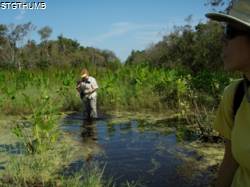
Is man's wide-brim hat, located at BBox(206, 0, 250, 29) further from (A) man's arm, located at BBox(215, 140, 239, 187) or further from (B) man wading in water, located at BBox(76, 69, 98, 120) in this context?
(B) man wading in water, located at BBox(76, 69, 98, 120)

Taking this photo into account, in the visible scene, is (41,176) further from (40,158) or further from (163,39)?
(163,39)

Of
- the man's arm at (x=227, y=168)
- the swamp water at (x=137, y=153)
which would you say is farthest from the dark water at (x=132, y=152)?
the man's arm at (x=227, y=168)

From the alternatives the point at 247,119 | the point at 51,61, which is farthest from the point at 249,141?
the point at 51,61

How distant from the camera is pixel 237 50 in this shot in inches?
61.0

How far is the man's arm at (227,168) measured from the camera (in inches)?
68.3

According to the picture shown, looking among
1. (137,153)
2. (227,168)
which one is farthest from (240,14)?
(137,153)

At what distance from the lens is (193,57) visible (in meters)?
21.4

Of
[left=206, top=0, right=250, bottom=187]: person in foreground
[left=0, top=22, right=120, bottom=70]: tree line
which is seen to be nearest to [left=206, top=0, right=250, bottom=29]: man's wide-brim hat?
[left=206, top=0, right=250, bottom=187]: person in foreground

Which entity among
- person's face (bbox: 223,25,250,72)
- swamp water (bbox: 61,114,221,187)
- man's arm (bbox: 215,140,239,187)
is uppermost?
person's face (bbox: 223,25,250,72)

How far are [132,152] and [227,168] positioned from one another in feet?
21.6

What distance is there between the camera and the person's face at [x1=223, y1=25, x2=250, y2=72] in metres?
1.53

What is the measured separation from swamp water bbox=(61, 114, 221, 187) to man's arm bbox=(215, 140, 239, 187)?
4.42 meters

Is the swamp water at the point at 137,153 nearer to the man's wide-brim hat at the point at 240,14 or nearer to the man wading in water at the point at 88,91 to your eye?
the man wading in water at the point at 88,91

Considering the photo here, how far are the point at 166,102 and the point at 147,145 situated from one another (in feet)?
18.3
